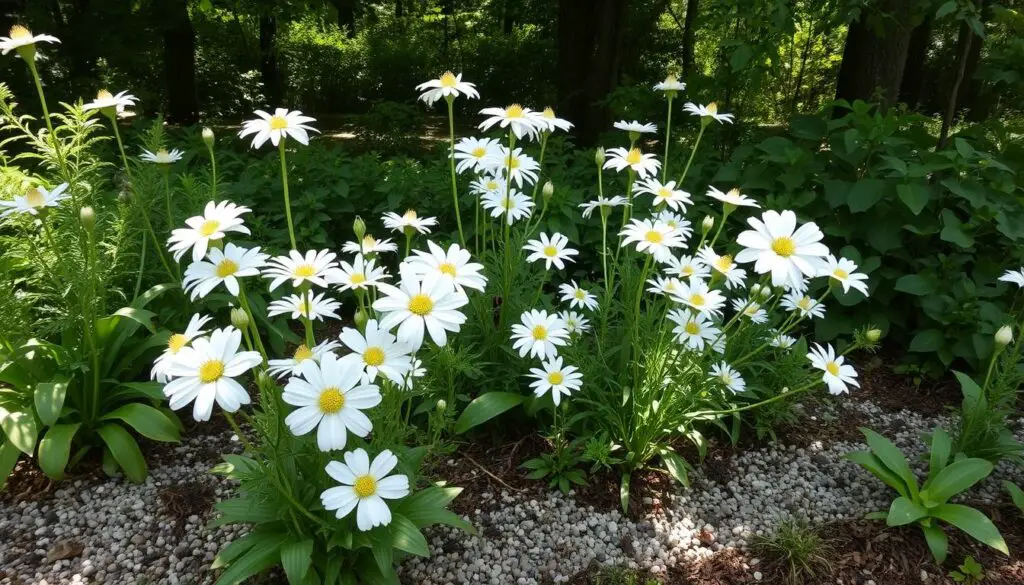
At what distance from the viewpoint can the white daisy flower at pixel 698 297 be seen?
1969 mm

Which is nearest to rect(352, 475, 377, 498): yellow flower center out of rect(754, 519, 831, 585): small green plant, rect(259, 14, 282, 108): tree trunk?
rect(754, 519, 831, 585): small green plant

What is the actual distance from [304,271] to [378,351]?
25cm

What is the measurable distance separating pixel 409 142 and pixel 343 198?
3.56m

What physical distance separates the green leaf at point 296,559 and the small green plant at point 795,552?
1347 millimetres

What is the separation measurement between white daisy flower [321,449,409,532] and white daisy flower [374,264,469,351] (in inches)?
10.9

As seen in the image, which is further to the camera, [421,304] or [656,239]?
[656,239]

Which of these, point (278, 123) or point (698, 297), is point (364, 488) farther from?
point (698, 297)

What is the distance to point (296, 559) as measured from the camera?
59.9 inches

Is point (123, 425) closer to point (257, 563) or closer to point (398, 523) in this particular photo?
point (257, 563)

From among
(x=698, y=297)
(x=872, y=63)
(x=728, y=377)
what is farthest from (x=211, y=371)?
(x=872, y=63)

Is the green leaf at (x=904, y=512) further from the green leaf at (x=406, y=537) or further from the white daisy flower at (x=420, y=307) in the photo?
the white daisy flower at (x=420, y=307)

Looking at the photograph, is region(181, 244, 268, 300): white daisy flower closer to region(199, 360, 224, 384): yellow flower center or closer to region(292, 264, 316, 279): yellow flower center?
region(292, 264, 316, 279): yellow flower center

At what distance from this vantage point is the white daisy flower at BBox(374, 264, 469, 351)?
1.35 metres

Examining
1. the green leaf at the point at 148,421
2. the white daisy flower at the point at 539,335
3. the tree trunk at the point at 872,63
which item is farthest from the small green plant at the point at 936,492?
the tree trunk at the point at 872,63
